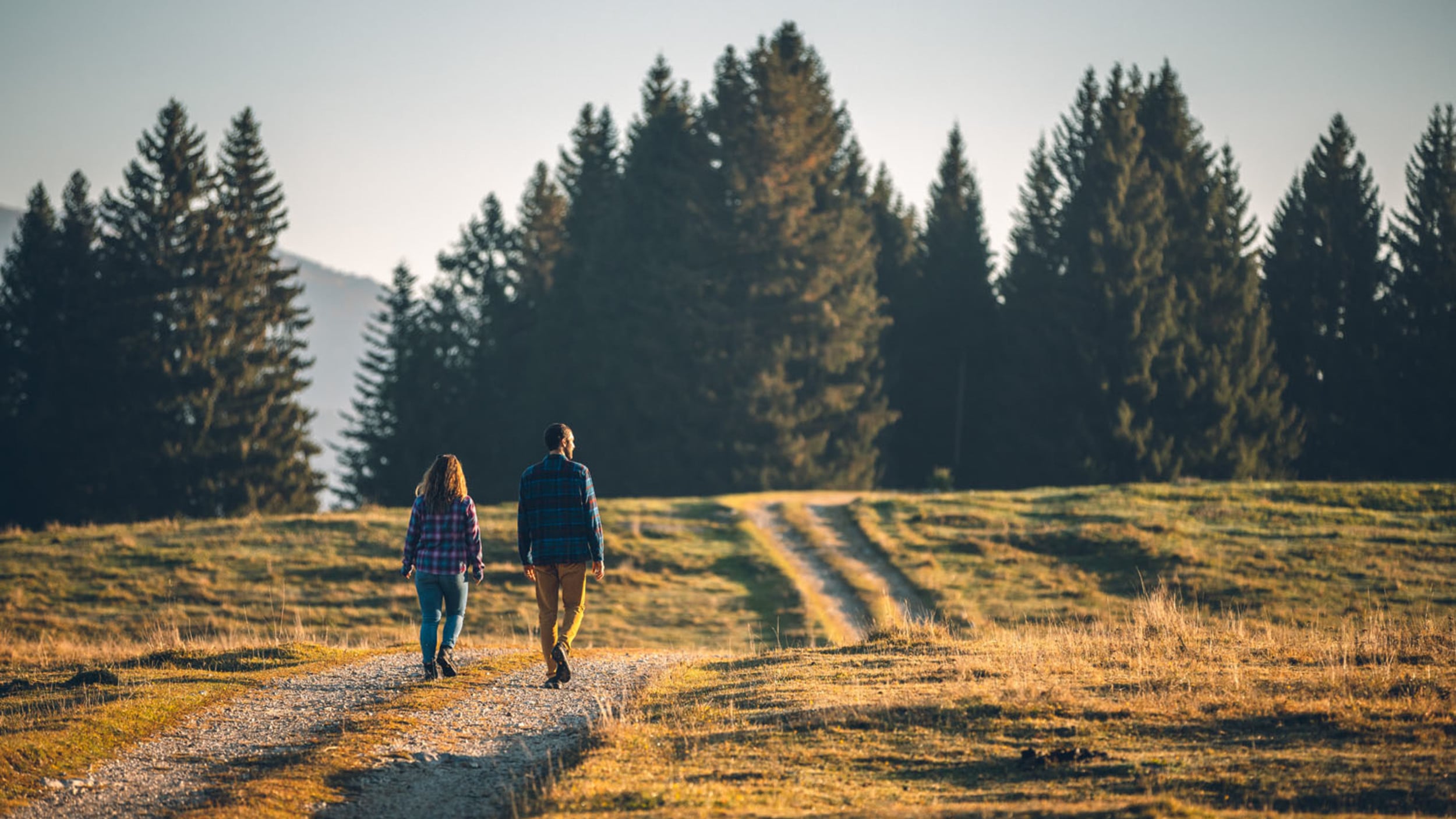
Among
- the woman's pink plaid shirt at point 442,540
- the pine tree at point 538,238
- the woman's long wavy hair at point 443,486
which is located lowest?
the woman's pink plaid shirt at point 442,540

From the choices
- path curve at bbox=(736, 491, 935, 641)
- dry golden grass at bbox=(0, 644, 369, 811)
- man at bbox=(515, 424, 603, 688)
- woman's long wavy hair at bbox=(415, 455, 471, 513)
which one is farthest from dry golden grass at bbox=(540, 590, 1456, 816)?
path curve at bbox=(736, 491, 935, 641)

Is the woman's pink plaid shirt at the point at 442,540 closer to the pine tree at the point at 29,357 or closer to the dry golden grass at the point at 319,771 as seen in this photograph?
the dry golden grass at the point at 319,771

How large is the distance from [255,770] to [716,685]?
15.9 feet

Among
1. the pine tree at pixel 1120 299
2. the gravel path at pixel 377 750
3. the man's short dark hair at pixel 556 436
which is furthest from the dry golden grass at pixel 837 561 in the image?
the pine tree at pixel 1120 299

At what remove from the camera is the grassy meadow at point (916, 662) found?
802cm

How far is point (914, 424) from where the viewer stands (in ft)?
214

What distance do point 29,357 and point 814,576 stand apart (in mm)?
43921

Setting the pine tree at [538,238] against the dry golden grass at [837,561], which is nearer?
the dry golden grass at [837,561]

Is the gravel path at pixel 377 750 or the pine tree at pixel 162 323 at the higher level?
the pine tree at pixel 162 323

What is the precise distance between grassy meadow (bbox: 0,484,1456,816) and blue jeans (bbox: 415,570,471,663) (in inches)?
48.8

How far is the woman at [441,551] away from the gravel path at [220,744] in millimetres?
574

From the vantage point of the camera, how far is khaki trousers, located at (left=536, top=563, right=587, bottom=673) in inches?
458

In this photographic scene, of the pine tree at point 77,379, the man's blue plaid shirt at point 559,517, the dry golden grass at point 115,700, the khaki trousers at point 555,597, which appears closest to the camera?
the dry golden grass at point 115,700

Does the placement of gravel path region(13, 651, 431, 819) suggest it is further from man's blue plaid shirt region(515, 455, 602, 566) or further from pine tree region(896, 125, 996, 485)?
pine tree region(896, 125, 996, 485)
